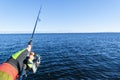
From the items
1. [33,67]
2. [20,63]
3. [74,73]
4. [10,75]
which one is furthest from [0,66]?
[74,73]

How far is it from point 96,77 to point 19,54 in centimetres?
908

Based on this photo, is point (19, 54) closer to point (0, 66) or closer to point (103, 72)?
point (0, 66)

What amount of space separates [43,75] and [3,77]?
932 centimetres

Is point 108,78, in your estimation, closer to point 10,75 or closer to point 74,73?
point 74,73

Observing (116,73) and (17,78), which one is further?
(116,73)

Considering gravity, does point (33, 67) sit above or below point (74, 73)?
above

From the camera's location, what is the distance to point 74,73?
1434 cm

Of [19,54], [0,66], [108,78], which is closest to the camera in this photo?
[0,66]

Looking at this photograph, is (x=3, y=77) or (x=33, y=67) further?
(x=33, y=67)

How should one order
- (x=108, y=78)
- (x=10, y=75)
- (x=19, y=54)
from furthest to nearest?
(x=108, y=78)
(x=19, y=54)
(x=10, y=75)

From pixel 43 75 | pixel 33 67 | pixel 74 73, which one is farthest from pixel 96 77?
pixel 33 67

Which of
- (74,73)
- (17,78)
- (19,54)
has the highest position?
(19,54)

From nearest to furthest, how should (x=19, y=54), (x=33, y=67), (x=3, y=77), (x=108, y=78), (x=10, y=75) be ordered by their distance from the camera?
(x=3, y=77), (x=10, y=75), (x=33, y=67), (x=19, y=54), (x=108, y=78)

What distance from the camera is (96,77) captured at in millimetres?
13086
